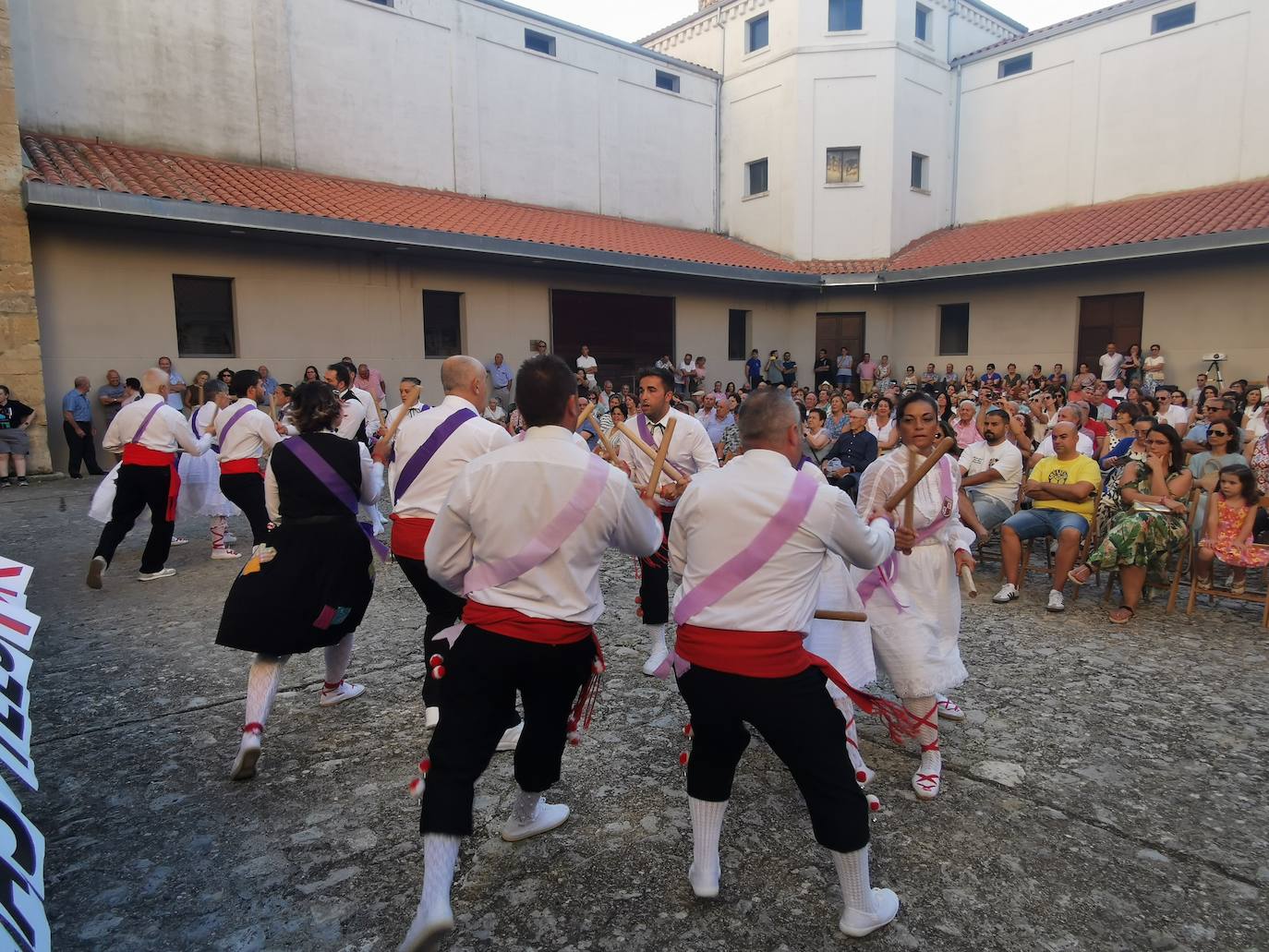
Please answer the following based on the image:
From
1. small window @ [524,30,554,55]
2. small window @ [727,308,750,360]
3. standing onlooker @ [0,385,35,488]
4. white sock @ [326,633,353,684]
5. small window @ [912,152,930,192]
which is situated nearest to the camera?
white sock @ [326,633,353,684]

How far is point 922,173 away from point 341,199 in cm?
1559

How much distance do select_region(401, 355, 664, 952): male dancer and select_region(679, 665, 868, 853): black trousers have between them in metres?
0.12

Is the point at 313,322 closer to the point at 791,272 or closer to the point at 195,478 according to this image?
the point at 195,478

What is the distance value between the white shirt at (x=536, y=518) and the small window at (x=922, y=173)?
22.6m

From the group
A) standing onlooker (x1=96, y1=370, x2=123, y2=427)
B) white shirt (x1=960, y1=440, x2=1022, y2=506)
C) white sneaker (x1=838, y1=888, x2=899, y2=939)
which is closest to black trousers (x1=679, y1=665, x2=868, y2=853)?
white sneaker (x1=838, y1=888, x2=899, y2=939)

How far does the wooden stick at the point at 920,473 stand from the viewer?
114 inches

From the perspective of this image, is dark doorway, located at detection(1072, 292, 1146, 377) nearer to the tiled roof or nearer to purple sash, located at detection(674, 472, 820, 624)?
the tiled roof

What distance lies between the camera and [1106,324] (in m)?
18.4

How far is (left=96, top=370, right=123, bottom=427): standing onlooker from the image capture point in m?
Answer: 13.4

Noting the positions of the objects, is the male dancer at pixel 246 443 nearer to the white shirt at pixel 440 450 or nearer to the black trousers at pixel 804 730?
the white shirt at pixel 440 450

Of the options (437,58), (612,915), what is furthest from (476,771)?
(437,58)

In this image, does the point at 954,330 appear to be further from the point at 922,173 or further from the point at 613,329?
the point at 613,329

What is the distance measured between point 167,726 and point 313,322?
41.6ft

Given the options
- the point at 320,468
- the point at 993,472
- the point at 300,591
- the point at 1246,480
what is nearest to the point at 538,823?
the point at 300,591
